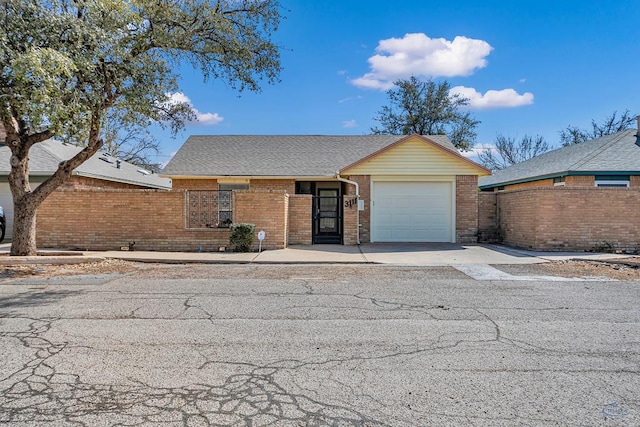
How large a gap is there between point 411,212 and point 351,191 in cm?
255

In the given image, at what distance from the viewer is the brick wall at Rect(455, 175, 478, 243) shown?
16844mm

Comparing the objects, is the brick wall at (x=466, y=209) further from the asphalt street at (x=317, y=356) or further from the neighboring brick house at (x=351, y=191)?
the asphalt street at (x=317, y=356)

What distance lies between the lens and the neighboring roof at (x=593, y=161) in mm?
16906

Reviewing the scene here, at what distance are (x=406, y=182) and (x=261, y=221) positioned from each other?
611cm

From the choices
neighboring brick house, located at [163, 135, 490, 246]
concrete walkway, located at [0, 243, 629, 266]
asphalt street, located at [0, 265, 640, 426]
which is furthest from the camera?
neighboring brick house, located at [163, 135, 490, 246]

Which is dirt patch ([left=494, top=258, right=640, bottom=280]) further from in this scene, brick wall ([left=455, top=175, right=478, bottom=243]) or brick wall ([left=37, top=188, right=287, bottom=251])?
brick wall ([left=37, top=188, right=287, bottom=251])

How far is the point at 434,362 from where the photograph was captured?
14.7 feet

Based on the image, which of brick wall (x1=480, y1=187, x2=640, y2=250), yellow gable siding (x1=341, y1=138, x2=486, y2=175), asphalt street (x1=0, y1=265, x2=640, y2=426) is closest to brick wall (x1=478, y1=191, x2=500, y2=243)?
yellow gable siding (x1=341, y1=138, x2=486, y2=175)

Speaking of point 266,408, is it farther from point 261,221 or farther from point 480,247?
point 480,247

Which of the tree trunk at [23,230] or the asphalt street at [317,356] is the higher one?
the tree trunk at [23,230]

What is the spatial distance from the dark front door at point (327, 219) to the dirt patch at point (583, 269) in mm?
6804

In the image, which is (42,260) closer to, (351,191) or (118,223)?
(118,223)

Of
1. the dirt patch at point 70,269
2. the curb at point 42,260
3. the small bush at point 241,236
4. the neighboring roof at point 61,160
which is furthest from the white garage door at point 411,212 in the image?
the neighboring roof at point 61,160

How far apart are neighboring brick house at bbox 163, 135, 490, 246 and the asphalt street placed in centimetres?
673
